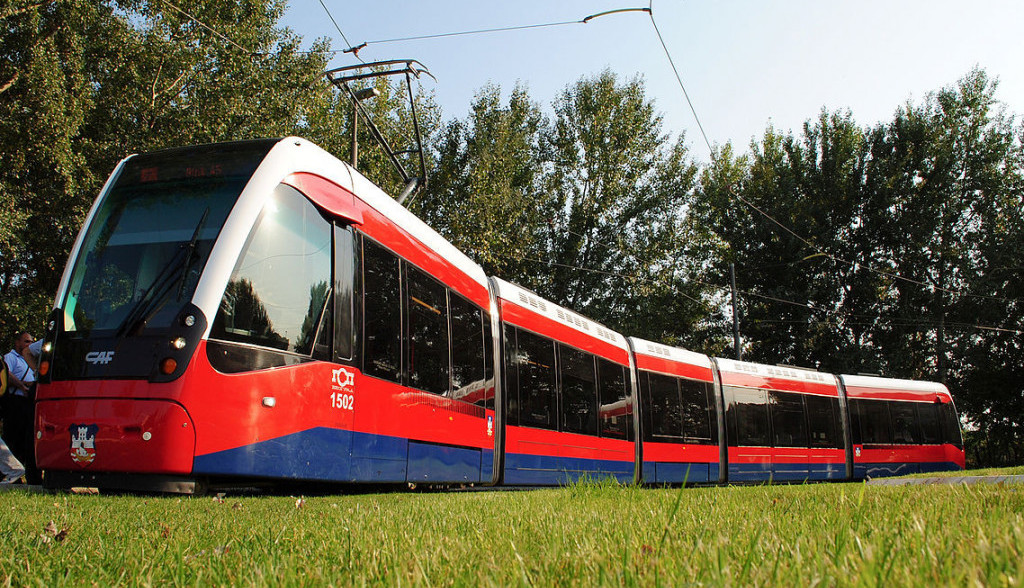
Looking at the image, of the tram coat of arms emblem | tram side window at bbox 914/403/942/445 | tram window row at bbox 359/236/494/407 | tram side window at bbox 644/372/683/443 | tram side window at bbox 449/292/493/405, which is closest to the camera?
the tram coat of arms emblem

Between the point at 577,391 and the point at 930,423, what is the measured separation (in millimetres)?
15219

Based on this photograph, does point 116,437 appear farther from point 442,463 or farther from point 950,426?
point 950,426

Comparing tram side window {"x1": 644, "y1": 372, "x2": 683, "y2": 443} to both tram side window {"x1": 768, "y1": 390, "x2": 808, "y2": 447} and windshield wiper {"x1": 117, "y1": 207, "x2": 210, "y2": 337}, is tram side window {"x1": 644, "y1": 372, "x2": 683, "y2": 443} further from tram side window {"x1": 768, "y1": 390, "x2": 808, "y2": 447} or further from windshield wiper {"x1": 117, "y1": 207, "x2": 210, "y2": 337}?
windshield wiper {"x1": 117, "y1": 207, "x2": 210, "y2": 337}

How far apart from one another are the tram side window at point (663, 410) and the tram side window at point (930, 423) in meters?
10.5

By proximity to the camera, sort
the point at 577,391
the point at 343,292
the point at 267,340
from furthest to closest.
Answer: the point at 577,391, the point at 343,292, the point at 267,340

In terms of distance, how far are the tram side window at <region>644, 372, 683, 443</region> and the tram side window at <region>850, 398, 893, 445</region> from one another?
7.60m

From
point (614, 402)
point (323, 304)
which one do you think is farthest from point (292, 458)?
point (614, 402)

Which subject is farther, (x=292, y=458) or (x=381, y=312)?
(x=381, y=312)

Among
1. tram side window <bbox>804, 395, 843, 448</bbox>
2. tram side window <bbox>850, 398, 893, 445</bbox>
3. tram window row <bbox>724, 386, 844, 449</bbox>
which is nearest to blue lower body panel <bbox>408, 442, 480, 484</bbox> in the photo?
tram window row <bbox>724, 386, 844, 449</bbox>

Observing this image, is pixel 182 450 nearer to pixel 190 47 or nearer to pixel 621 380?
pixel 621 380

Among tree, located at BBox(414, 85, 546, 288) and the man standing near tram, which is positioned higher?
tree, located at BBox(414, 85, 546, 288)

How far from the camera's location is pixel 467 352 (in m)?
9.78

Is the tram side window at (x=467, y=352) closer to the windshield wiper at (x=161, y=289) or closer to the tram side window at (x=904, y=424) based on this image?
the windshield wiper at (x=161, y=289)

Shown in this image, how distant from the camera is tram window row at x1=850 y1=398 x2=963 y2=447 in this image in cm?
2088
